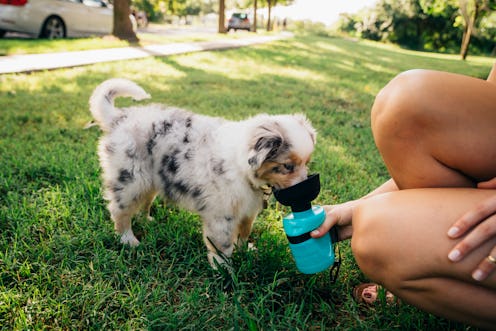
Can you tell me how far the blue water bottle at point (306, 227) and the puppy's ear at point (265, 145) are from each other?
230 millimetres

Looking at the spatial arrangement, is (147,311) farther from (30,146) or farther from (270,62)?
(270,62)

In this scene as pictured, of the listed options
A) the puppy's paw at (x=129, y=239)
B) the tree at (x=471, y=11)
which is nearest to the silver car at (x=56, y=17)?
the puppy's paw at (x=129, y=239)

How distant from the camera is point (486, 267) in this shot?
1.28m

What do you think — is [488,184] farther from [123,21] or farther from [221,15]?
[221,15]

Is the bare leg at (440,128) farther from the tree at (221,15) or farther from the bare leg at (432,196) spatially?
the tree at (221,15)

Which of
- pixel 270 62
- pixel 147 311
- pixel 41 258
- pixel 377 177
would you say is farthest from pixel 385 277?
pixel 270 62

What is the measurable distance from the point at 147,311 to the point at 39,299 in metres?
0.58

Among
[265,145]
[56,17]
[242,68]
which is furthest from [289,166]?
[56,17]

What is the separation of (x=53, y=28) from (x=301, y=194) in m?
12.6

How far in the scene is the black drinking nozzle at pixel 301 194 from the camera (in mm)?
1853

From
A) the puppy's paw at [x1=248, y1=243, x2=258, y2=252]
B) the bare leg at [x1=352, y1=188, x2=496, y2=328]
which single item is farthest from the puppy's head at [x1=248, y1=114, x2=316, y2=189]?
the bare leg at [x1=352, y1=188, x2=496, y2=328]

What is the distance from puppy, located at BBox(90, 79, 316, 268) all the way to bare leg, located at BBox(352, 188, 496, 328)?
0.68m

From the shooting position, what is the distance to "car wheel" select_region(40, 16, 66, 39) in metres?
11.3

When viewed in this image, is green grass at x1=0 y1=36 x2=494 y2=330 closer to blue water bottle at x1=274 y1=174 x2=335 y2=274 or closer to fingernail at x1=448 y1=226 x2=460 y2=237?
blue water bottle at x1=274 y1=174 x2=335 y2=274
